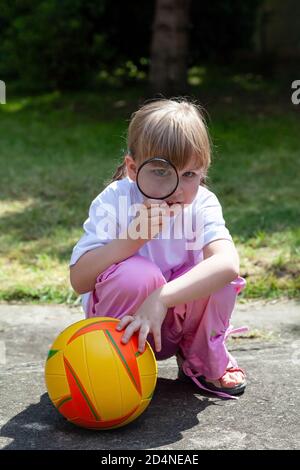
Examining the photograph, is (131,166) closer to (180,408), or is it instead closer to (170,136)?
(170,136)

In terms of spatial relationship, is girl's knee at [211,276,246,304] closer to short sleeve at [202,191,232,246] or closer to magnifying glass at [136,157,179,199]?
short sleeve at [202,191,232,246]

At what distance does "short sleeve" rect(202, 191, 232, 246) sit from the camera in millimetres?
2943

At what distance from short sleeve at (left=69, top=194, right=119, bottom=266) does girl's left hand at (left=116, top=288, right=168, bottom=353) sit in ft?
0.97

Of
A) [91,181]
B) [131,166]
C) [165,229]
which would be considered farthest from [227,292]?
[91,181]

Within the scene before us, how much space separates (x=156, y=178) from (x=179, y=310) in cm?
51

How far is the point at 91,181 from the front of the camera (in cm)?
650

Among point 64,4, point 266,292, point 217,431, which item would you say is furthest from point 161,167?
point 64,4

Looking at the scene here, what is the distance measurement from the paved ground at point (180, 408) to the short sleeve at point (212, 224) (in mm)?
582

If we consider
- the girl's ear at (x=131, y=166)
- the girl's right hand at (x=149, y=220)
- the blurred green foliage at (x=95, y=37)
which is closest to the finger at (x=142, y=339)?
the girl's right hand at (x=149, y=220)

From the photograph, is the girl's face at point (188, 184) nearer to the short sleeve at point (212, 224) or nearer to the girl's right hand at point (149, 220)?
the girl's right hand at point (149, 220)

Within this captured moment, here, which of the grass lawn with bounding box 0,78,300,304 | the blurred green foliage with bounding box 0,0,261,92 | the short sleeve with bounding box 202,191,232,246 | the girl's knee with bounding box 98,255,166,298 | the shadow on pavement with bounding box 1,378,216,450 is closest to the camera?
the shadow on pavement with bounding box 1,378,216,450

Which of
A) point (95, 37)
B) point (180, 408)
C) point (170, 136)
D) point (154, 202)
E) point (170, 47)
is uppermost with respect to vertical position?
point (95, 37)

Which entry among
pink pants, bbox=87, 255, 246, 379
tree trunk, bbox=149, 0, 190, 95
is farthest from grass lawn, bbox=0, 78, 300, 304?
pink pants, bbox=87, 255, 246, 379

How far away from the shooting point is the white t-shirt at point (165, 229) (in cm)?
294
